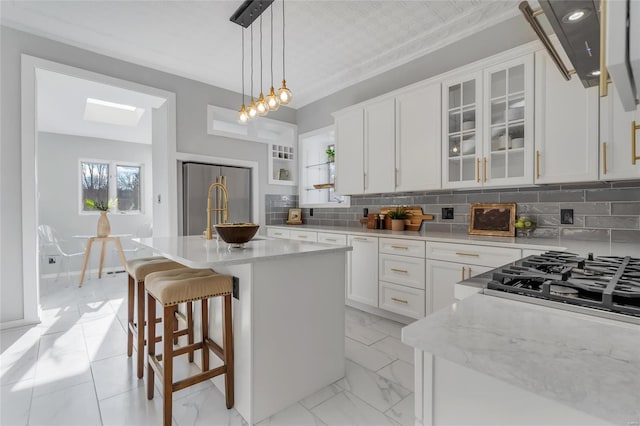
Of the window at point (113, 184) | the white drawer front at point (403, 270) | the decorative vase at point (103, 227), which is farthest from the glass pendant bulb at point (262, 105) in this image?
the window at point (113, 184)

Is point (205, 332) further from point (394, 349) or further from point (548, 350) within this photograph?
point (548, 350)

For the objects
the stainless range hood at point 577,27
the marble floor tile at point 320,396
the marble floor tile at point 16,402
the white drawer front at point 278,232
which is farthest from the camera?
the white drawer front at point 278,232

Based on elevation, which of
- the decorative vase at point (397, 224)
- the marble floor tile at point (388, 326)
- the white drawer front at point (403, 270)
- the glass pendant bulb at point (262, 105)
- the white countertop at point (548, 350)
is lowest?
the marble floor tile at point (388, 326)

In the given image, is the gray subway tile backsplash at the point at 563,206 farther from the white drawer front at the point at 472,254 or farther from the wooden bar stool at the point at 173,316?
the wooden bar stool at the point at 173,316

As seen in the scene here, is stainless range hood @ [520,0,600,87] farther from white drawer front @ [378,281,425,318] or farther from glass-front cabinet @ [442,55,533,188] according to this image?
white drawer front @ [378,281,425,318]

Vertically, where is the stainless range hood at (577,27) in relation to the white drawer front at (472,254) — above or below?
above

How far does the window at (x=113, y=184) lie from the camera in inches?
223

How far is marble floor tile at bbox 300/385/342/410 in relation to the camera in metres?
1.76

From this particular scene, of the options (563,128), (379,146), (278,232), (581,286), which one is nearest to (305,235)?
(278,232)

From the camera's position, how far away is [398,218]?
3406 millimetres

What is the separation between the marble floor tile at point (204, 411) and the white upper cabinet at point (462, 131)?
96.3 inches

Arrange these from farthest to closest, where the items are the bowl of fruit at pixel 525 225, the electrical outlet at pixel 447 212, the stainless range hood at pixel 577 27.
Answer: the electrical outlet at pixel 447 212
the bowl of fruit at pixel 525 225
the stainless range hood at pixel 577 27

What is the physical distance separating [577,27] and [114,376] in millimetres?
2950

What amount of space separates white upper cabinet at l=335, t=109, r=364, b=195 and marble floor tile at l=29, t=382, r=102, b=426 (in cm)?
289
